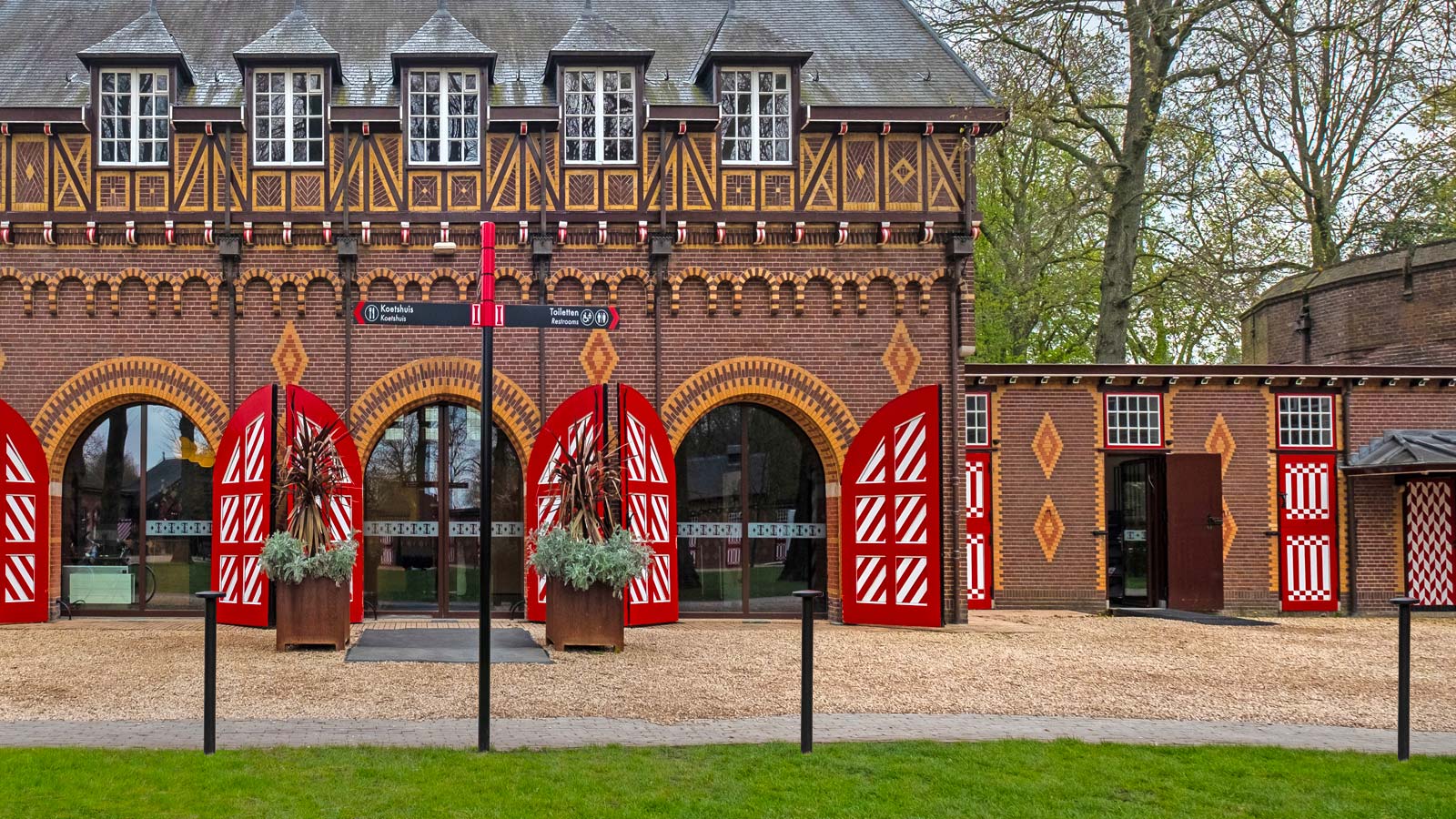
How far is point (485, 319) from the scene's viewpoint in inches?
335

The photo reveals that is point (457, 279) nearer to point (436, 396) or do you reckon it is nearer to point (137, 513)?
point (436, 396)

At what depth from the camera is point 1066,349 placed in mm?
33719

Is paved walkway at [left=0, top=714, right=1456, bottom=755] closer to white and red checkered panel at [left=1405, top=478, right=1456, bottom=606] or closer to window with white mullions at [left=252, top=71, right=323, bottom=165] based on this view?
window with white mullions at [left=252, top=71, right=323, bottom=165]

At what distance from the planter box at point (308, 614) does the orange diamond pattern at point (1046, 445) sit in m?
10.1

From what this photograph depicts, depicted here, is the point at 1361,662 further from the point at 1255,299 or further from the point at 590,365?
the point at 1255,299

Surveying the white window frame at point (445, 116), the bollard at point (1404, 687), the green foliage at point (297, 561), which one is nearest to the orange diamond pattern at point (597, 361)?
the white window frame at point (445, 116)

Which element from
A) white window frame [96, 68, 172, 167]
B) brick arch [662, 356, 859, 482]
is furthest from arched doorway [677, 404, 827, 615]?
white window frame [96, 68, 172, 167]

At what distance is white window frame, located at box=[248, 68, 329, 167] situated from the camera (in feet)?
54.0

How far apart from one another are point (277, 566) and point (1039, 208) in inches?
790

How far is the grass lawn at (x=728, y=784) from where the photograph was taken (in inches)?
273

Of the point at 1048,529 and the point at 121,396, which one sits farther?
the point at 1048,529

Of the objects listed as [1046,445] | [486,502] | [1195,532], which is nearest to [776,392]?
[1046,445]

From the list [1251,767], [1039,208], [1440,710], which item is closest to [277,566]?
[1251,767]

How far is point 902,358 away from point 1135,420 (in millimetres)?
4157
